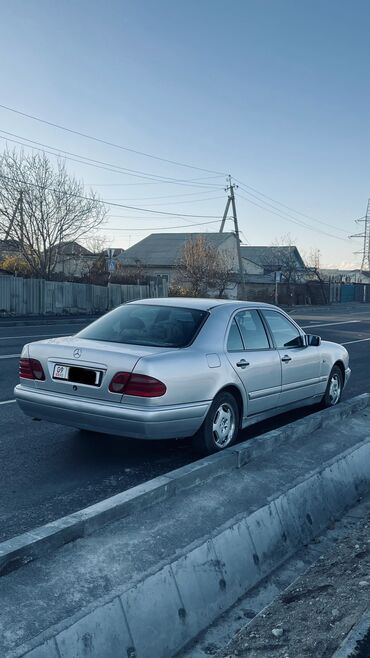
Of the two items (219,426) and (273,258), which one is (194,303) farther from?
(273,258)

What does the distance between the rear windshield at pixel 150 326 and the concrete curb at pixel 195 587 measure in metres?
1.82

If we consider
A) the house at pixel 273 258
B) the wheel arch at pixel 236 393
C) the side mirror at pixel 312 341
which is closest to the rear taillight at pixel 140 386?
the wheel arch at pixel 236 393

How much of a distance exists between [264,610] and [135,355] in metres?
2.43

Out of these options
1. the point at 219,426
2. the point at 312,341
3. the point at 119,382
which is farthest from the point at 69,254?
the point at 119,382

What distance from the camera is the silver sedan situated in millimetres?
5453

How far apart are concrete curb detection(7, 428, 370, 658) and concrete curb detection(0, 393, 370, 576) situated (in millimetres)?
470

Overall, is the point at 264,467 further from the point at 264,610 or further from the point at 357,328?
the point at 357,328

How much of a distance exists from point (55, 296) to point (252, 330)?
84.9ft

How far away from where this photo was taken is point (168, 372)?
17.9 feet

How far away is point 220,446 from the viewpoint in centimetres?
612

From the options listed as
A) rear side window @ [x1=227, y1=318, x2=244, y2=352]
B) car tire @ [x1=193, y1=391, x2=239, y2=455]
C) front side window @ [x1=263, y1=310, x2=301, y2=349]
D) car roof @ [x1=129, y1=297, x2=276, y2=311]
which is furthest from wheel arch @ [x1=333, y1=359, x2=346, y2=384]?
car tire @ [x1=193, y1=391, x2=239, y2=455]

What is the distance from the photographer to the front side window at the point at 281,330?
733 centimetres

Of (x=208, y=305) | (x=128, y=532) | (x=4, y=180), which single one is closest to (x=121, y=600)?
(x=128, y=532)

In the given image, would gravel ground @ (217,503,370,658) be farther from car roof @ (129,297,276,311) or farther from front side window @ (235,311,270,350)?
car roof @ (129,297,276,311)
